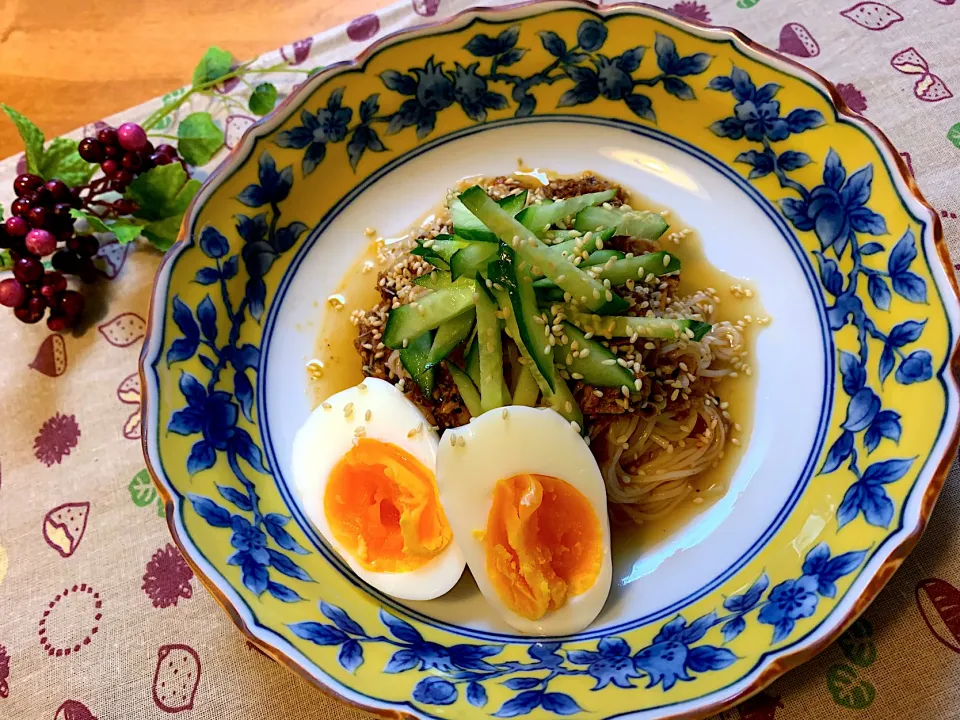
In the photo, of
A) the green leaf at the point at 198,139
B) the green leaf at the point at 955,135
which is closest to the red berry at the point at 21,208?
the green leaf at the point at 198,139

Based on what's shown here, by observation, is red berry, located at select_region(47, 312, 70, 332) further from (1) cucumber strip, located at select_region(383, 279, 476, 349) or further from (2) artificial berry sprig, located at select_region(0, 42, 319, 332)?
(1) cucumber strip, located at select_region(383, 279, 476, 349)

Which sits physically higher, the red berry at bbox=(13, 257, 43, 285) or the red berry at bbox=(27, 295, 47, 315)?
the red berry at bbox=(13, 257, 43, 285)

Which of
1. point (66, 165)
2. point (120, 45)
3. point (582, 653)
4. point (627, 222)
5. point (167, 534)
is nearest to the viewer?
point (582, 653)

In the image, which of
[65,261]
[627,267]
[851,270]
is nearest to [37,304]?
[65,261]

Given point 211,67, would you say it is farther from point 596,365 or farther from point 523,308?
point 596,365

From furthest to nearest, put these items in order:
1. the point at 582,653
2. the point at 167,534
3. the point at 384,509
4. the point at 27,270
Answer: the point at 27,270
the point at 167,534
the point at 384,509
the point at 582,653

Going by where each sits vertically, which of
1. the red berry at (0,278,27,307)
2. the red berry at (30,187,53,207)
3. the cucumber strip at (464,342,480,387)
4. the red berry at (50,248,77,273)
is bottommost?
the cucumber strip at (464,342,480,387)

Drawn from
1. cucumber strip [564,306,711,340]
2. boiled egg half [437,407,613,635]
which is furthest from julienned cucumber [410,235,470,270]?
boiled egg half [437,407,613,635]
